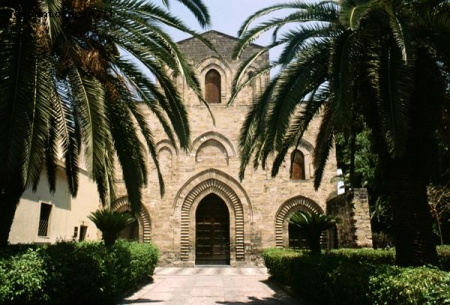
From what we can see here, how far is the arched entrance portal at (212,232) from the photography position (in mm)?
17625

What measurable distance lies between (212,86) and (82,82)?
12.9 meters

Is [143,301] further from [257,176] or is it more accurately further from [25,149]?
[257,176]

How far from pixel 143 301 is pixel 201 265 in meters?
9.23

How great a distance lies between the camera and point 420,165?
6426 mm

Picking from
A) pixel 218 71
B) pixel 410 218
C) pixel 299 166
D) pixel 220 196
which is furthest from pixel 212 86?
pixel 410 218

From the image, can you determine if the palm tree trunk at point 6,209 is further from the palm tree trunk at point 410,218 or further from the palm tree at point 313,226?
the palm tree at point 313,226

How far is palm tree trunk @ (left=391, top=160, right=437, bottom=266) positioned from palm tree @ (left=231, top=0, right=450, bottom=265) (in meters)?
0.01

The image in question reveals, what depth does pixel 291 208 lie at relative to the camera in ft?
58.1

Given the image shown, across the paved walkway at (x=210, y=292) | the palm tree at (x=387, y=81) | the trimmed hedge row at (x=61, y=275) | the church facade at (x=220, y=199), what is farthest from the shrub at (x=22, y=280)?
the church facade at (x=220, y=199)

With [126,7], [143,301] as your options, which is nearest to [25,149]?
[126,7]

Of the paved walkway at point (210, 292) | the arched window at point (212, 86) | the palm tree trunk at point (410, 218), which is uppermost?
the arched window at point (212, 86)

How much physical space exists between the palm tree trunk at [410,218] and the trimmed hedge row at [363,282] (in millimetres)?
406

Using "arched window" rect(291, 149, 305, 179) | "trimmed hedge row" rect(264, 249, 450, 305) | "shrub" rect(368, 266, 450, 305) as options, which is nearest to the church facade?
"arched window" rect(291, 149, 305, 179)

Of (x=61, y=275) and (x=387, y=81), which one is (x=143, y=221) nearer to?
(x=61, y=275)
